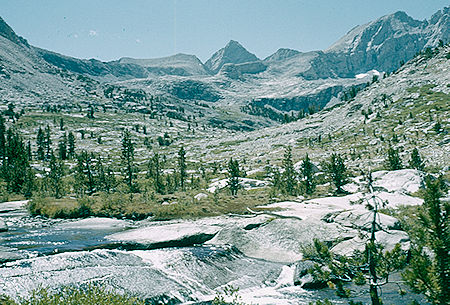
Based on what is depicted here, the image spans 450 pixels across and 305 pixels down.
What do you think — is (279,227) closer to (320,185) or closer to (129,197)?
(129,197)

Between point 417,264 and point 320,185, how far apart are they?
7094cm

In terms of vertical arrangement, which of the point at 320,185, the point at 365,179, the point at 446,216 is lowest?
the point at 320,185

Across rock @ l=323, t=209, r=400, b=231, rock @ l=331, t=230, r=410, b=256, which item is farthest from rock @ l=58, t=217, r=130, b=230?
rock @ l=331, t=230, r=410, b=256

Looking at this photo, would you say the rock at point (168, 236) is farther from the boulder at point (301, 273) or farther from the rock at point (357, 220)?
the rock at point (357, 220)

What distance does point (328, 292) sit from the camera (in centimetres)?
2208

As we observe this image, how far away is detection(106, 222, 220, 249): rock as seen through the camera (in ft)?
100

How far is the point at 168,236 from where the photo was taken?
31.8 metres

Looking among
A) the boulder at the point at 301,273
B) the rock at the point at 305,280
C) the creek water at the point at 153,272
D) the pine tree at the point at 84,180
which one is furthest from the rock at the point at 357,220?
the pine tree at the point at 84,180

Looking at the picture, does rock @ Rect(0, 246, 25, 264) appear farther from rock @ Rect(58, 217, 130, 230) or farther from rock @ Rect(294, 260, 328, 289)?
rock @ Rect(294, 260, 328, 289)

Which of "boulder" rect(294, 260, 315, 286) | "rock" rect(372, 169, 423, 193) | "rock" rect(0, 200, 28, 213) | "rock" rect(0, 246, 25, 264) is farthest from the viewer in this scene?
"rock" rect(0, 200, 28, 213)

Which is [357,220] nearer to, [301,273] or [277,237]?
[277,237]

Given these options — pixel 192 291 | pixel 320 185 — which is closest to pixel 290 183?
pixel 320 185

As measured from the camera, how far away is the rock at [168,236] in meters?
30.6

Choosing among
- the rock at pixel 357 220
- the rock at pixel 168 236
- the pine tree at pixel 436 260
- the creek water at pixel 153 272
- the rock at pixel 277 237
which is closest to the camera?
the pine tree at pixel 436 260
